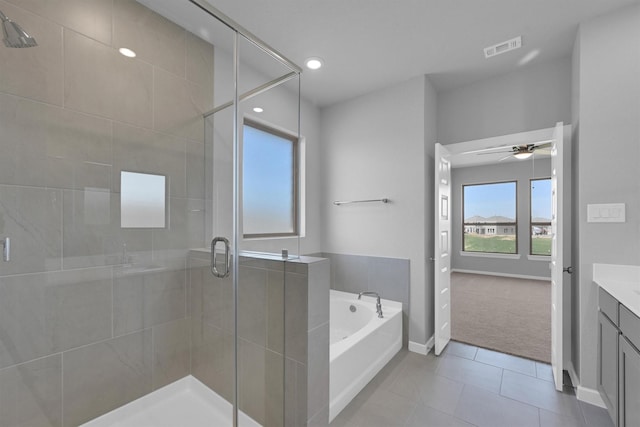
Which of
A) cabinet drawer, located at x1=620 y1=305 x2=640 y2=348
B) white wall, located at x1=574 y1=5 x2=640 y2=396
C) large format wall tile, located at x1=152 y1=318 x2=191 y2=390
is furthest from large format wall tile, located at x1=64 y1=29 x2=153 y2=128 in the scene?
white wall, located at x1=574 y1=5 x2=640 y2=396

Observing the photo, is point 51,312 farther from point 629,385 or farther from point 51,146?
point 629,385

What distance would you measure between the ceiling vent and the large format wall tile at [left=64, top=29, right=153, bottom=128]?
254 centimetres

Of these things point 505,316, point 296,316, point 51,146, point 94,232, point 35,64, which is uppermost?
point 35,64

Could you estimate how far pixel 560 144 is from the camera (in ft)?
6.99

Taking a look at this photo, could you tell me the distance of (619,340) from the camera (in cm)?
149

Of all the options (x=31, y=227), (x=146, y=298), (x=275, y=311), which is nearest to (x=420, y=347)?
(x=275, y=311)

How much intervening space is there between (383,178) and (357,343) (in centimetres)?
166

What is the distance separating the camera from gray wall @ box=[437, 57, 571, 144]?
2.45 meters

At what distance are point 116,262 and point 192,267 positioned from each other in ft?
1.27

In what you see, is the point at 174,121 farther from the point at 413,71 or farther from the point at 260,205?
the point at 413,71

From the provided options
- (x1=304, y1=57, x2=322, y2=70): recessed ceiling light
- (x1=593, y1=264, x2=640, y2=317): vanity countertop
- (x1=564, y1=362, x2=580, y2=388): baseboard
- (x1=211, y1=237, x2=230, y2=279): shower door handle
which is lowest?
(x1=564, y1=362, x2=580, y2=388): baseboard

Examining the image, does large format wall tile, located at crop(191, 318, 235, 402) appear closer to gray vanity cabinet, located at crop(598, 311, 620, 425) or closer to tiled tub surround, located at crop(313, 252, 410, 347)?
tiled tub surround, located at crop(313, 252, 410, 347)

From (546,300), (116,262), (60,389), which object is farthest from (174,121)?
(546,300)

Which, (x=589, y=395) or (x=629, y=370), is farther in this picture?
(x=589, y=395)
